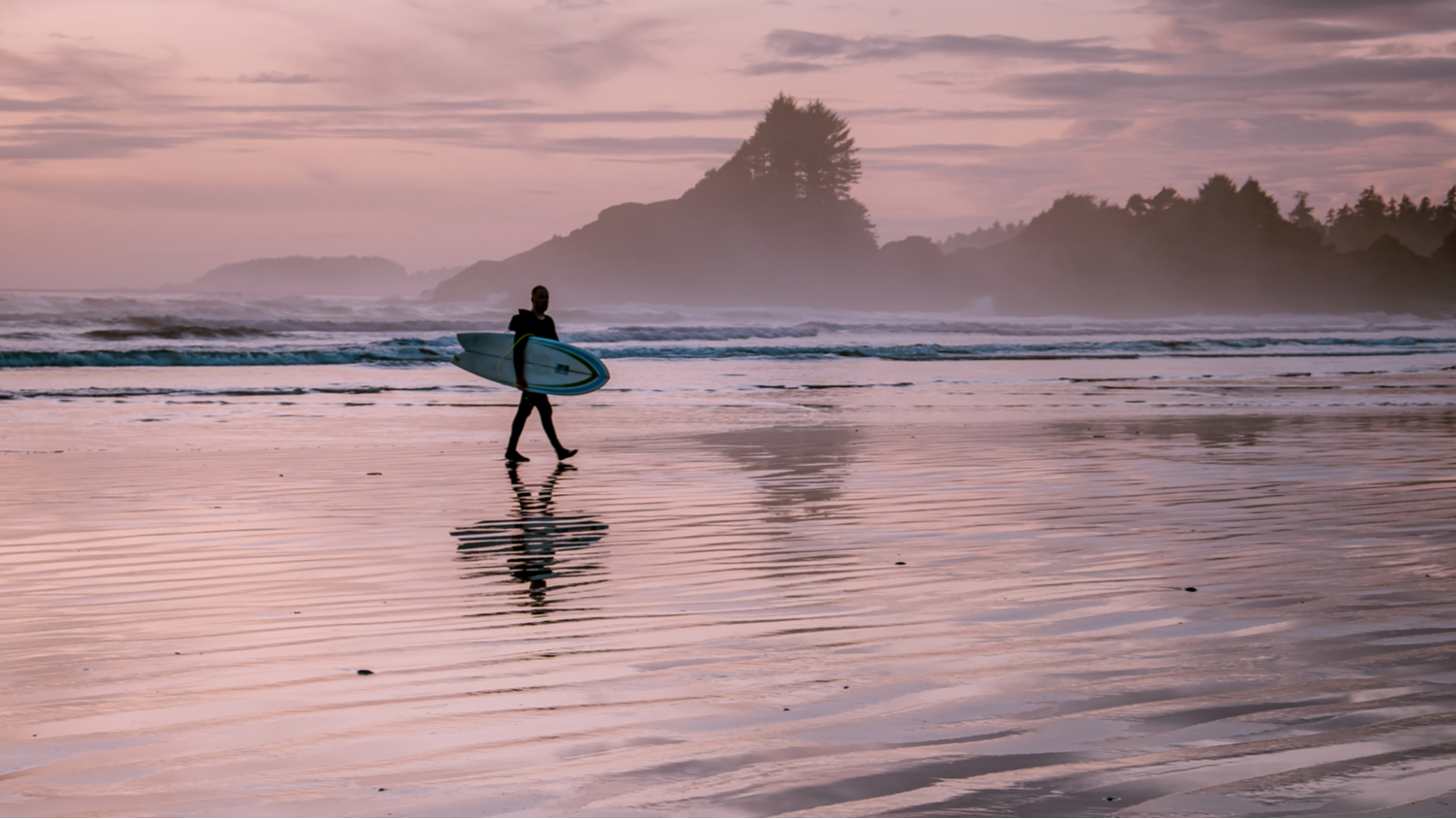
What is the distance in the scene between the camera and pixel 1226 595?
594 centimetres

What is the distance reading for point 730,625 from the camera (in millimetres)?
5383

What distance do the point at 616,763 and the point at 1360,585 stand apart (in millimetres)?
4326

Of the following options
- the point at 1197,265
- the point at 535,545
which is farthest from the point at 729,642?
the point at 1197,265

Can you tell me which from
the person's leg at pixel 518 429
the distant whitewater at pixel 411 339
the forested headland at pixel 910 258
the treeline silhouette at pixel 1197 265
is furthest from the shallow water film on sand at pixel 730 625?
the treeline silhouette at pixel 1197 265

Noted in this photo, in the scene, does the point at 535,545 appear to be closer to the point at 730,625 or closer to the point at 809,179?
the point at 730,625

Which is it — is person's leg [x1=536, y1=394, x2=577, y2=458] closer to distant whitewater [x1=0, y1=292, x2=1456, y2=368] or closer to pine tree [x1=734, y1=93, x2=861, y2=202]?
distant whitewater [x1=0, y1=292, x2=1456, y2=368]

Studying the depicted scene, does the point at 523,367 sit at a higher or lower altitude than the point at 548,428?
higher

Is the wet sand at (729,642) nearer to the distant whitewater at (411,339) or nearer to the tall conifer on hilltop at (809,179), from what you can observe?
the distant whitewater at (411,339)

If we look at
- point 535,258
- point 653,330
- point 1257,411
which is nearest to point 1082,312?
point 535,258

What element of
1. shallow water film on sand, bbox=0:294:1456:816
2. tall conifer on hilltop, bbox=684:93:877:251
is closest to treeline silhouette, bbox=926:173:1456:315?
tall conifer on hilltop, bbox=684:93:877:251

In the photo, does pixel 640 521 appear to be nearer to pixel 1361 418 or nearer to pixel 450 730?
pixel 450 730

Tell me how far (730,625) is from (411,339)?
31101 millimetres

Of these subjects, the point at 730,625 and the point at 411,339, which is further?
the point at 411,339

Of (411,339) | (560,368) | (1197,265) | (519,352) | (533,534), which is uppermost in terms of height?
(1197,265)
